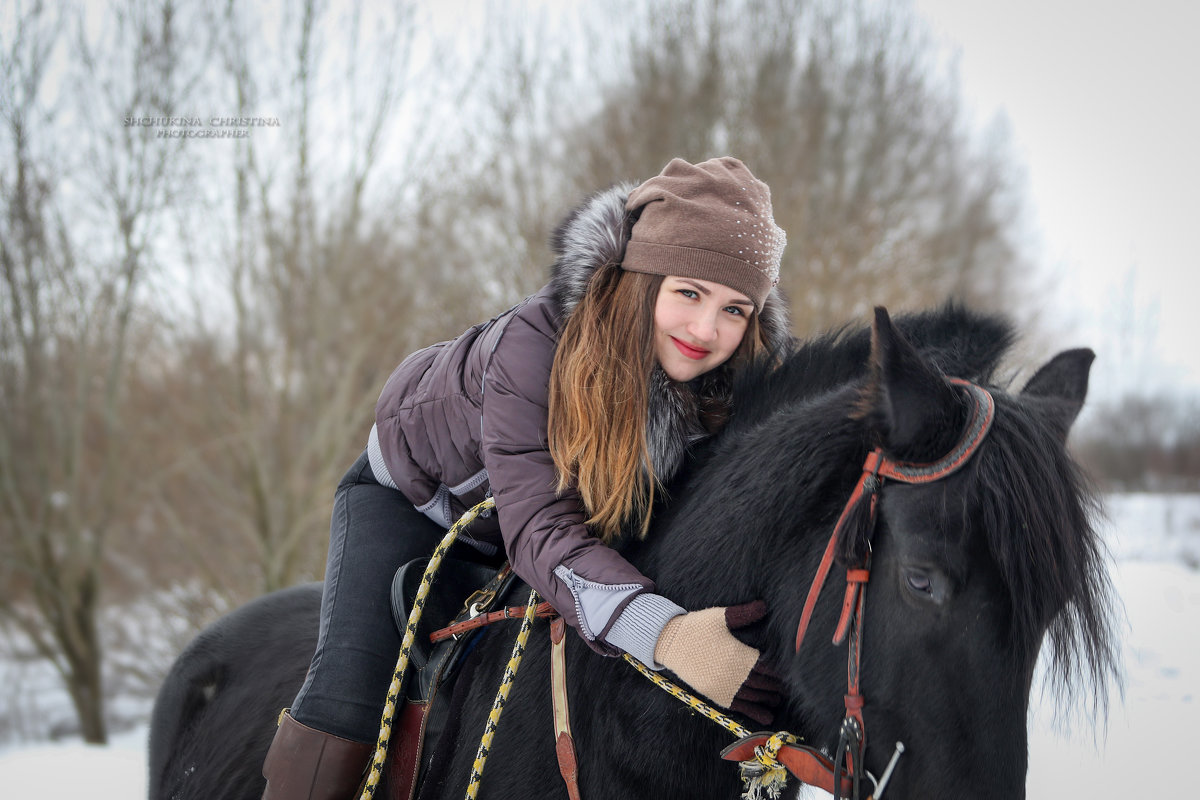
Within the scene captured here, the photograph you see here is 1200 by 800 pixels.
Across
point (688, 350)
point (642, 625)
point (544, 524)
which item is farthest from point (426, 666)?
point (688, 350)

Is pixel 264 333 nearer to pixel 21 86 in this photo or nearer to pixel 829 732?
pixel 21 86

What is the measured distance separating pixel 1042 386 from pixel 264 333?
1013 cm

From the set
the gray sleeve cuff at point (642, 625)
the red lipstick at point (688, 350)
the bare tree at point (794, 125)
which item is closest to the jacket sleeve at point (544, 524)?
the gray sleeve cuff at point (642, 625)

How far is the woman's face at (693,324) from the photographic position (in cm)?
167

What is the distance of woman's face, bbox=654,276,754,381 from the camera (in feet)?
5.47

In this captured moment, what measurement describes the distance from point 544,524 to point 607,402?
273 mm

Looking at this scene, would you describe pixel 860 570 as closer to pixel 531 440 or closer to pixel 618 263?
pixel 531 440

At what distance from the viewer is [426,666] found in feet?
5.87

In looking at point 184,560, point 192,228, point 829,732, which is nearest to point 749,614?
point 829,732

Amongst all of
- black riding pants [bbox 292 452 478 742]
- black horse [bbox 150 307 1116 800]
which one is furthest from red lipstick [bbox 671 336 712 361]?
black riding pants [bbox 292 452 478 742]

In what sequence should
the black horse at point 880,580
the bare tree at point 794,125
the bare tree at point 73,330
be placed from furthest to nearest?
the bare tree at point 794,125
the bare tree at point 73,330
the black horse at point 880,580

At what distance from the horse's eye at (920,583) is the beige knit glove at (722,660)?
0.88ft

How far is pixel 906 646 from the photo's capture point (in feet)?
3.96

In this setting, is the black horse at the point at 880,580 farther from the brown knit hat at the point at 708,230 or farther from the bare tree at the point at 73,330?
the bare tree at the point at 73,330
